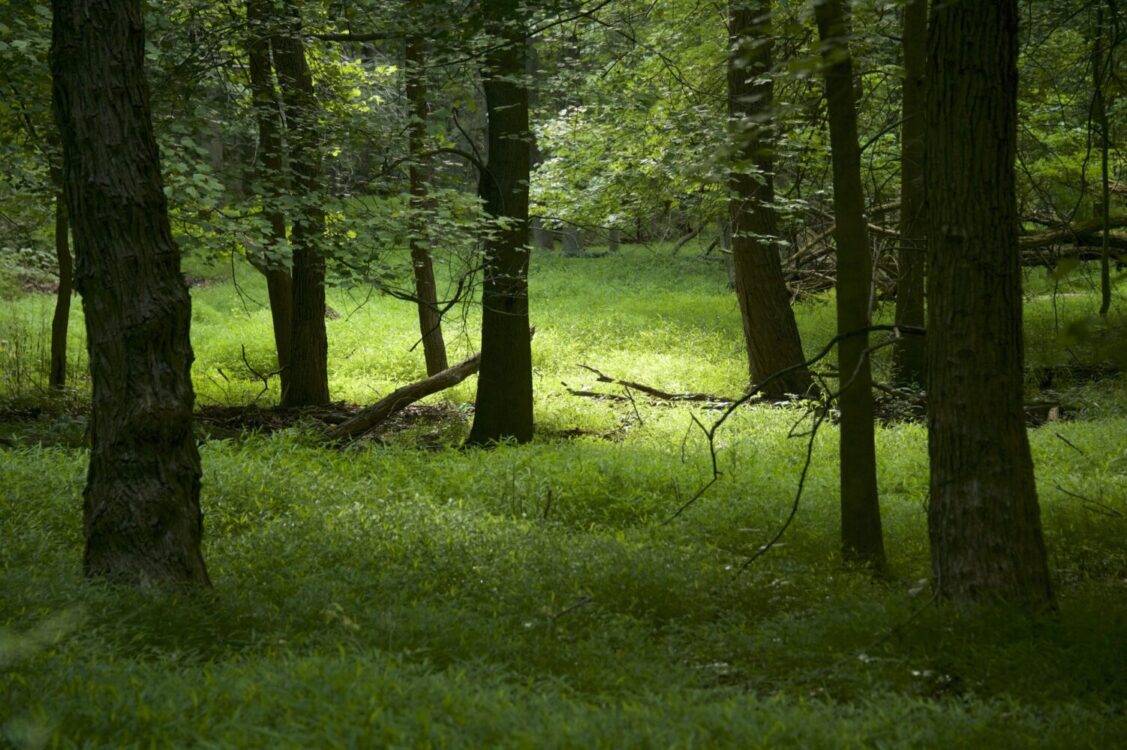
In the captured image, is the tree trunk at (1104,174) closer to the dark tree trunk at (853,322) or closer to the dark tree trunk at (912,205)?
the dark tree trunk at (853,322)

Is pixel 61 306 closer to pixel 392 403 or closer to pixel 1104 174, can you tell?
pixel 392 403

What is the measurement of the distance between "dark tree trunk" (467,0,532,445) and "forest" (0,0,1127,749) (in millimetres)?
38

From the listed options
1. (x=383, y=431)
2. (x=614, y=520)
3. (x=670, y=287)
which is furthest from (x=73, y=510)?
(x=670, y=287)

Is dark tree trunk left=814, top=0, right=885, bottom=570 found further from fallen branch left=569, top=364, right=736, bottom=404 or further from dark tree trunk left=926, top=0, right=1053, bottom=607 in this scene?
fallen branch left=569, top=364, right=736, bottom=404

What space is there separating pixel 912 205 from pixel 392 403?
6.89m

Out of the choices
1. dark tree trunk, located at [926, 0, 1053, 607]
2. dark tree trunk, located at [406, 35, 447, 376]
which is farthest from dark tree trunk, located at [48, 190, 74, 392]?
dark tree trunk, located at [926, 0, 1053, 607]

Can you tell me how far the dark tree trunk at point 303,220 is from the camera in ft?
31.6

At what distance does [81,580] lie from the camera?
4.65 meters

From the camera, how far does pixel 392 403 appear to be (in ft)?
37.4

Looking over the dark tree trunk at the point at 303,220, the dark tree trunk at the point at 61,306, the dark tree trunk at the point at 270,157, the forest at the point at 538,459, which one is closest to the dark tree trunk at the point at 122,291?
the forest at the point at 538,459

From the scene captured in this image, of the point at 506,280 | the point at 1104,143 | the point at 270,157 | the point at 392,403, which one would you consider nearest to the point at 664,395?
the point at 506,280

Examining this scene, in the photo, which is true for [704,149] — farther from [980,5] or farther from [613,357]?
[613,357]

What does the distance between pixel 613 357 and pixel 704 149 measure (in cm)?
687

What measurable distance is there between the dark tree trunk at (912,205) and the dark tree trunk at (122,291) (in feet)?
19.1
